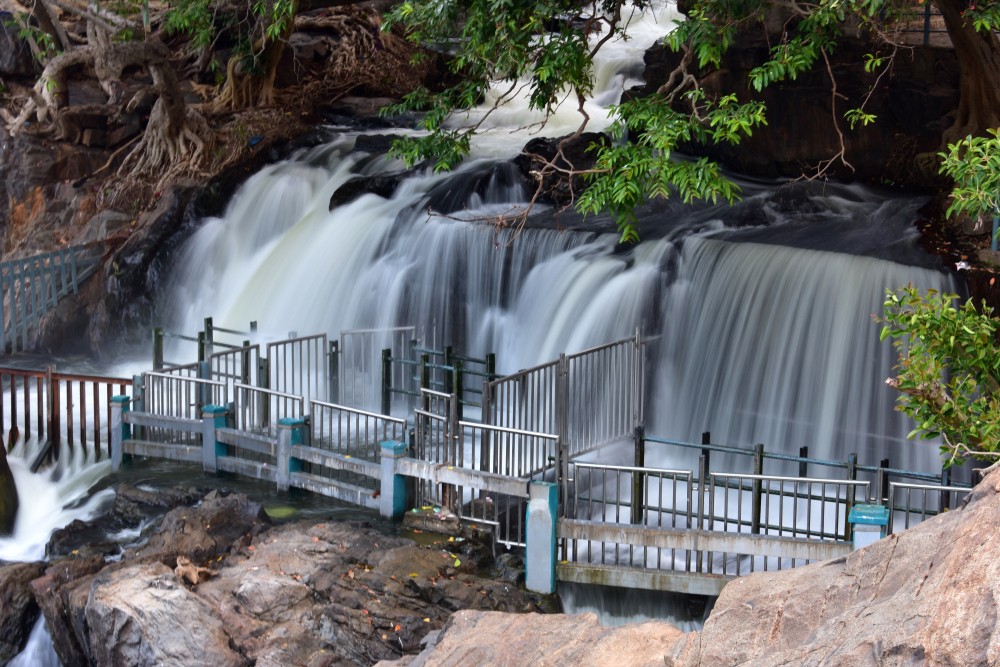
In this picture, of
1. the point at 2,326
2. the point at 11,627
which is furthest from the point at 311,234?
the point at 11,627

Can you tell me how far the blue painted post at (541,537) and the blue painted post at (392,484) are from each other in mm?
1876

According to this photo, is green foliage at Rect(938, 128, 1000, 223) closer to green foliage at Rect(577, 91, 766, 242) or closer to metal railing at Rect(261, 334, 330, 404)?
green foliage at Rect(577, 91, 766, 242)

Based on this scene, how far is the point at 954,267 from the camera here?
15.6 m

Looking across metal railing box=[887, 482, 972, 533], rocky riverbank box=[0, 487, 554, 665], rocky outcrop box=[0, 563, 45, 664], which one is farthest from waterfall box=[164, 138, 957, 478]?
rocky outcrop box=[0, 563, 45, 664]

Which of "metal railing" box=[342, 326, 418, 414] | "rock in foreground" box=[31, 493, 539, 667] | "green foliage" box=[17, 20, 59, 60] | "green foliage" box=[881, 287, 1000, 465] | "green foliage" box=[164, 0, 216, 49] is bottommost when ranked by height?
"rock in foreground" box=[31, 493, 539, 667]

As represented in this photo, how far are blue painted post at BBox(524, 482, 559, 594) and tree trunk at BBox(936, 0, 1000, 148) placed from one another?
925 centimetres

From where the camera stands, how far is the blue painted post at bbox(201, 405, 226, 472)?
14664 millimetres

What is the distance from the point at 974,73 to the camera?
57.5 ft

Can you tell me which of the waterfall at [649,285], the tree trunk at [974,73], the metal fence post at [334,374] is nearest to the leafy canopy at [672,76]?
the tree trunk at [974,73]

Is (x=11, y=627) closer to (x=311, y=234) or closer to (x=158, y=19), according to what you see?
(x=311, y=234)

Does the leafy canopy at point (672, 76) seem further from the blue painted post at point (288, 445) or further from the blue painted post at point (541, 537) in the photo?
→ the blue painted post at point (541, 537)

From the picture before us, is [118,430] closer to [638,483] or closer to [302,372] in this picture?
[302,372]

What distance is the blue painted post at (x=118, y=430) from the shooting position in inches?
606

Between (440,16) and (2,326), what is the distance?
33.5 ft
